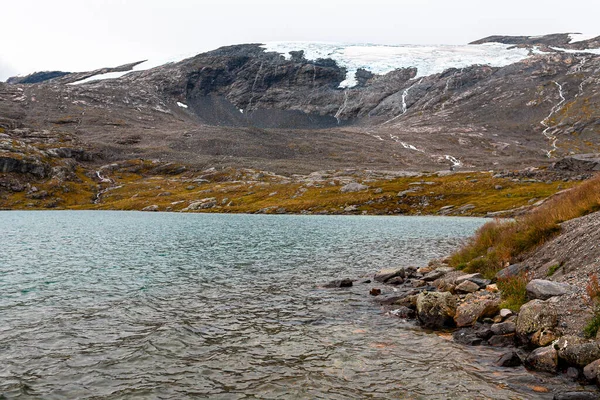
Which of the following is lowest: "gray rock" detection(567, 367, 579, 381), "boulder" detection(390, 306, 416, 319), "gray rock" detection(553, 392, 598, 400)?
"boulder" detection(390, 306, 416, 319)

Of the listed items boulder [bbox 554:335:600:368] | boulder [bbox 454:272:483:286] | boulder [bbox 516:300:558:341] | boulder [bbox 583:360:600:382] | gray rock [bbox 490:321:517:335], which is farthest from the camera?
boulder [bbox 454:272:483:286]

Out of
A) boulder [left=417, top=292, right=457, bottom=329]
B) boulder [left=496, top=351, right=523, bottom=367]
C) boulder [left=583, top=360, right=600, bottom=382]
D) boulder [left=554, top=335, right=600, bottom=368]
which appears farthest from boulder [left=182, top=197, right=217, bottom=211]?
boulder [left=583, top=360, right=600, bottom=382]

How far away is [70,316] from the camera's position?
22625 mm

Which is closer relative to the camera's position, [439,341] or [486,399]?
[486,399]

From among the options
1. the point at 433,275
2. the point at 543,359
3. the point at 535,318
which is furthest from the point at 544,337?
the point at 433,275

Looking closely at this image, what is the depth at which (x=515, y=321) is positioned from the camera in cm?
1925

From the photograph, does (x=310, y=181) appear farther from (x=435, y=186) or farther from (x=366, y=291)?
(x=366, y=291)

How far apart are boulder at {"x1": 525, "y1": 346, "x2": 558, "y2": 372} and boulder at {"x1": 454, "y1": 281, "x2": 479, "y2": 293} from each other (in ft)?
30.4

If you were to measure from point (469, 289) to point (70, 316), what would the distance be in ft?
71.0

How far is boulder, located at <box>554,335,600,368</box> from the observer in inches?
581

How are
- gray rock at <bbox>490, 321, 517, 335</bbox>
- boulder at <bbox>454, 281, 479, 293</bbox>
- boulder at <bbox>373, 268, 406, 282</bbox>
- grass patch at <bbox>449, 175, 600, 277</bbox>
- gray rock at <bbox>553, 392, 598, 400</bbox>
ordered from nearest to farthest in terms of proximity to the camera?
gray rock at <bbox>553, 392, 598, 400</bbox> → gray rock at <bbox>490, 321, 517, 335</bbox> → boulder at <bbox>454, 281, 479, 293</bbox> → grass patch at <bbox>449, 175, 600, 277</bbox> → boulder at <bbox>373, 268, 406, 282</bbox>

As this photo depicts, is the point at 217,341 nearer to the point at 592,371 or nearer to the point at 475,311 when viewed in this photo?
the point at 475,311

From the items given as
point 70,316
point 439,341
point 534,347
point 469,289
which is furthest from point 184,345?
point 469,289

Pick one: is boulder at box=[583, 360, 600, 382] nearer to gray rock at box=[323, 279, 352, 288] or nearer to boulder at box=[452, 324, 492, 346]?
boulder at box=[452, 324, 492, 346]
